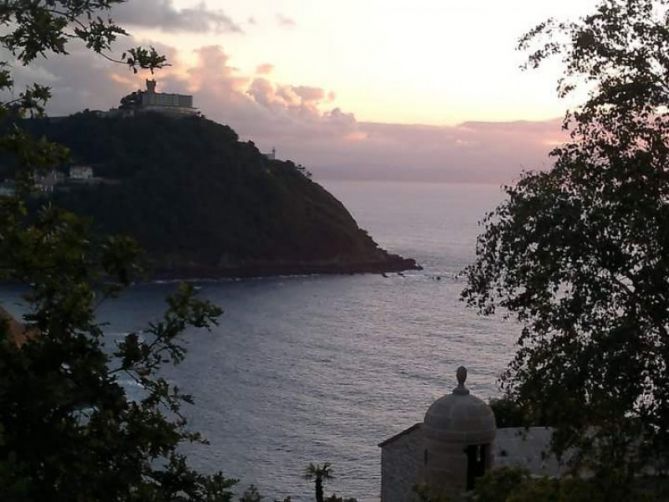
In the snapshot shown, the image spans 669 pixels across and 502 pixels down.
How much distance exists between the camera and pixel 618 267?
30.2ft

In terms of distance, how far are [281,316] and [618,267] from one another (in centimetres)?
8206

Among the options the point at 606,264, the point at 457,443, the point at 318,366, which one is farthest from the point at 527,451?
the point at 318,366

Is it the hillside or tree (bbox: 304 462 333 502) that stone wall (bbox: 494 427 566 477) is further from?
the hillside

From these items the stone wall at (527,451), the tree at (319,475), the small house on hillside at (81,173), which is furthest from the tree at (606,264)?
the small house on hillside at (81,173)

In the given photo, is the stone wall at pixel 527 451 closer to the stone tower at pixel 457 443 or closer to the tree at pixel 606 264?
the stone tower at pixel 457 443

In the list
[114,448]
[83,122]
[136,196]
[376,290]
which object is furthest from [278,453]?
[83,122]

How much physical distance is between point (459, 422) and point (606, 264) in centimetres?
693

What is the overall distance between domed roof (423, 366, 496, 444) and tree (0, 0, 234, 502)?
34.5 feet

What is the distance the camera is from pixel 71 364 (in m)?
5.10

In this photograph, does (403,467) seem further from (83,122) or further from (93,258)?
(83,122)

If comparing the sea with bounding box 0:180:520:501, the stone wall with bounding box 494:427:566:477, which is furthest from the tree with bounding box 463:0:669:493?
the sea with bounding box 0:180:520:501

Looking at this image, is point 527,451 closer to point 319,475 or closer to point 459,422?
point 459,422

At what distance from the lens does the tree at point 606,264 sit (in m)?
8.90

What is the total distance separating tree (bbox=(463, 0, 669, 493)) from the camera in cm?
890
